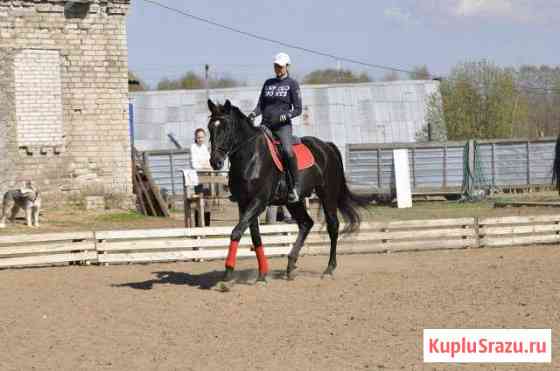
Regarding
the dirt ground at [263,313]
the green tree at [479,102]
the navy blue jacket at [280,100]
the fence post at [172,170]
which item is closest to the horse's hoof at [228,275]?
the dirt ground at [263,313]

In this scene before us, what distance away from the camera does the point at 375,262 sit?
46.5ft

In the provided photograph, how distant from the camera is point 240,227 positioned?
37.3ft

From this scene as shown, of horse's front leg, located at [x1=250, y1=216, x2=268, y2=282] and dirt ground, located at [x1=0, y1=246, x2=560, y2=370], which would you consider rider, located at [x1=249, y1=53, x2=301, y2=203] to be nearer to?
horse's front leg, located at [x1=250, y1=216, x2=268, y2=282]

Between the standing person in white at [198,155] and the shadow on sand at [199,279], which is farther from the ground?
the standing person in white at [198,155]

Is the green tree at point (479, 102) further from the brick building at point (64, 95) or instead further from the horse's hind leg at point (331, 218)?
the horse's hind leg at point (331, 218)

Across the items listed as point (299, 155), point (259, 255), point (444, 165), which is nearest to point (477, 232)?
point (299, 155)

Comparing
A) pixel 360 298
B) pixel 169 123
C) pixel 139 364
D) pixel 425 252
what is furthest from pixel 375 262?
pixel 169 123

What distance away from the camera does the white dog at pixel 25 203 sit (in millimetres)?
22469

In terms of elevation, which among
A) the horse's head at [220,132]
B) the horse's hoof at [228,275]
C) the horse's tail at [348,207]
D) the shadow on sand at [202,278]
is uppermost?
the horse's head at [220,132]

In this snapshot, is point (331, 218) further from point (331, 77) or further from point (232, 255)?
point (331, 77)

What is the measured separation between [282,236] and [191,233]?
1.40m

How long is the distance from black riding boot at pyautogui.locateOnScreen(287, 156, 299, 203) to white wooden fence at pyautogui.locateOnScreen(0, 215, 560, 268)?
202cm

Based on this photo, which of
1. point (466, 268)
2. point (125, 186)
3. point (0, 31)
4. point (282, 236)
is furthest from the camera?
point (125, 186)

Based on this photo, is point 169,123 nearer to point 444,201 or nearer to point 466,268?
point 444,201
